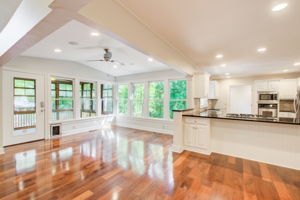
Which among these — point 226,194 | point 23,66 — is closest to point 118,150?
point 226,194

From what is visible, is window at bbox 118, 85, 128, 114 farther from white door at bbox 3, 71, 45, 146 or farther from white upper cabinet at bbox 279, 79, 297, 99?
white upper cabinet at bbox 279, 79, 297, 99

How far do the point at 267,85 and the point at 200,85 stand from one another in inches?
116

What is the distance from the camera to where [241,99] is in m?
6.10

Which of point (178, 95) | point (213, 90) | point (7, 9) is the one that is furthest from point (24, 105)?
point (213, 90)

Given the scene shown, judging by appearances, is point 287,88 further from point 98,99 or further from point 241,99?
point 98,99

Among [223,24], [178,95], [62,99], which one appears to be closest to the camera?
[223,24]

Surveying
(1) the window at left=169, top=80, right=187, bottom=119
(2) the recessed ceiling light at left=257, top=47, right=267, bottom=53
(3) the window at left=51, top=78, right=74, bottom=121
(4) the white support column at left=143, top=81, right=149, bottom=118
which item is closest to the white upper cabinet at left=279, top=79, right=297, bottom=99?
(2) the recessed ceiling light at left=257, top=47, right=267, bottom=53

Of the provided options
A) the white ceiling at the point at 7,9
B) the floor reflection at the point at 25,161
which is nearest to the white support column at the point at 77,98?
the floor reflection at the point at 25,161

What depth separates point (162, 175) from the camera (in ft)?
7.98

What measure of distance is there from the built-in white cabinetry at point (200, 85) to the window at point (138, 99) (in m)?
2.35

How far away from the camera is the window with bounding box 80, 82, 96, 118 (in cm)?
575

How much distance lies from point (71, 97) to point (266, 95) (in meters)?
7.53

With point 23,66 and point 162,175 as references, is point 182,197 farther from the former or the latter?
point 23,66

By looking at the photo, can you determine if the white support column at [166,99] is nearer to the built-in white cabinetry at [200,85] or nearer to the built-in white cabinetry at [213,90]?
the built-in white cabinetry at [200,85]
